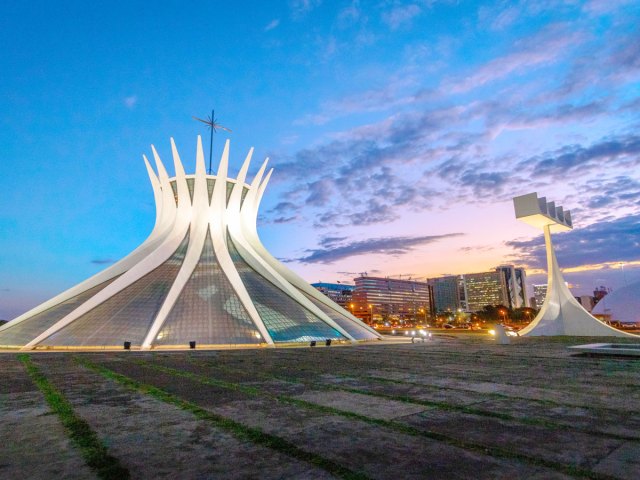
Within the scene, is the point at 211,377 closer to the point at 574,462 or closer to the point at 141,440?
the point at 141,440

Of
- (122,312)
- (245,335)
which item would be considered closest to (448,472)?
(245,335)

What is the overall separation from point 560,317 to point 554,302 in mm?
1503

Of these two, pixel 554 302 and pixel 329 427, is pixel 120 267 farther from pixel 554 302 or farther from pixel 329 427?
pixel 554 302

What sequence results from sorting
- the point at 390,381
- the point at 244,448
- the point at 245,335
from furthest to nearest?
the point at 245,335, the point at 390,381, the point at 244,448

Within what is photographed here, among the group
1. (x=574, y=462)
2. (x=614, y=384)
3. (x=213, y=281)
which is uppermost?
(x=213, y=281)

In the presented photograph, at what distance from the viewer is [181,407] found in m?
6.43

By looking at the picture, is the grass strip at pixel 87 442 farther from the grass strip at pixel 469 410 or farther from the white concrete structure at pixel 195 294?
the white concrete structure at pixel 195 294

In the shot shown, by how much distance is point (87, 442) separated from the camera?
4.54 meters

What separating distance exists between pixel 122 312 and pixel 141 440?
2336cm

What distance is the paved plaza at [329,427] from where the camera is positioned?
3.74 meters

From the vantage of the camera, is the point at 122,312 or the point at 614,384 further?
the point at 122,312

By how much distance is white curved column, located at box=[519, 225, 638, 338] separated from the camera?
3284 cm

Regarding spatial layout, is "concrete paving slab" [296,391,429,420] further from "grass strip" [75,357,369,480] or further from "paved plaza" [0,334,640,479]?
"grass strip" [75,357,369,480]

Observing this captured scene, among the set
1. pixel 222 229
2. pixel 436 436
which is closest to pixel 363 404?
pixel 436 436
